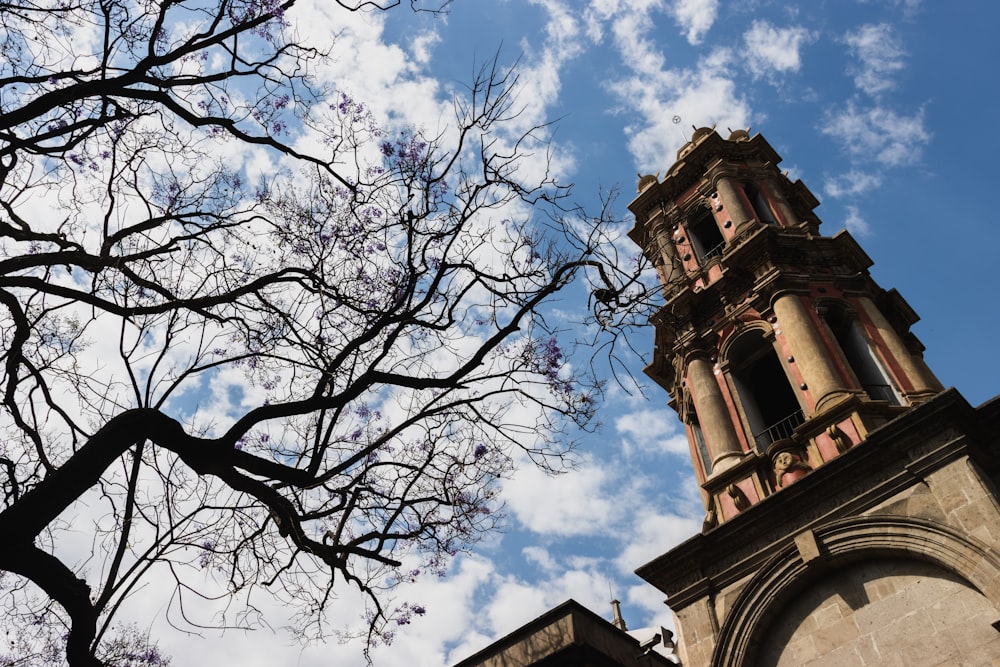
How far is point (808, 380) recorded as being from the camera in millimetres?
13969

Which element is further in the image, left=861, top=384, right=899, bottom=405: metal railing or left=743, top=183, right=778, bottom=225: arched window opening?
left=743, top=183, right=778, bottom=225: arched window opening

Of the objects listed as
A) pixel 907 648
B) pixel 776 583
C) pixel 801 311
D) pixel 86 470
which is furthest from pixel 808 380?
pixel 86 470

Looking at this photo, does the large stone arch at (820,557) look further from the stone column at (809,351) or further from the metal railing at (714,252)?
the metal railing at (714,252)

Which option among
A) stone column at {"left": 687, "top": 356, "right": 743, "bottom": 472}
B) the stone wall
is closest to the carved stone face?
stone column at {"left": 687, "top": 356, "right": 743, "bottom": 472}

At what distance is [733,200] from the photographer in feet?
62.5

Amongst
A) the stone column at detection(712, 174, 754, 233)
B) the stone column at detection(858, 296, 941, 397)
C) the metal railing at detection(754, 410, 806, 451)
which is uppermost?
the stone column at detection(712, 174, 754, 233)

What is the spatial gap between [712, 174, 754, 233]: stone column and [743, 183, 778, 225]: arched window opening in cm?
46

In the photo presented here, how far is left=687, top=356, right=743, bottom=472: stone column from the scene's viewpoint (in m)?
14.4

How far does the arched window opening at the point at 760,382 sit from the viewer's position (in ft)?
50.8

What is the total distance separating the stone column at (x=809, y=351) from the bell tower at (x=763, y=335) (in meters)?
0.03

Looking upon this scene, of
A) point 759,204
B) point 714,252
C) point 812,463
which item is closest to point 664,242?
point 714,252

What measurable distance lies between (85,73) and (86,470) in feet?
13.7

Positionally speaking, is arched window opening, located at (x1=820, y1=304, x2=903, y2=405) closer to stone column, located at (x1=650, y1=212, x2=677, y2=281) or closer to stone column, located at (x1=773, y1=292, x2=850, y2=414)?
stone column, located at (x1=773, y1=292, x2=850, y2=414)

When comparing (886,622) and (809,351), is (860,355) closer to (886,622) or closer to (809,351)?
(809,351)
